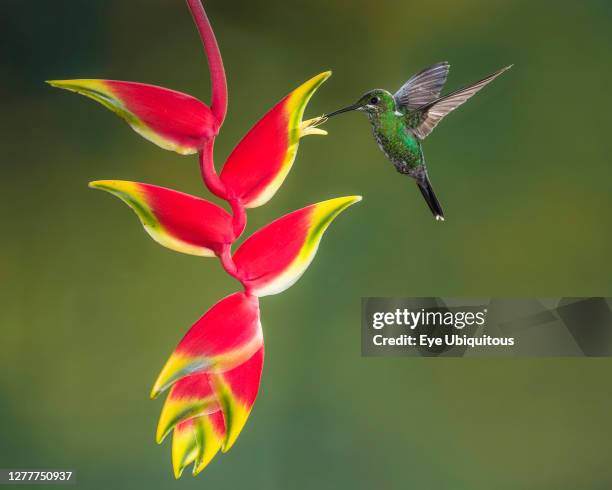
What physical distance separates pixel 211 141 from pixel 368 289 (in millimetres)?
536

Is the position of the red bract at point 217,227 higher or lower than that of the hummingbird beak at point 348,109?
lower

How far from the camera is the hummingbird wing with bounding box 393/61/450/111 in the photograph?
169 cm

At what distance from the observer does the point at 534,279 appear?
1709 millimetres

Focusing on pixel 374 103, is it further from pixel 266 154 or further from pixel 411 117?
pixel 266 154

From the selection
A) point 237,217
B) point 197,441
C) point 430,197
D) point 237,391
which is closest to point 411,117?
point 430,197

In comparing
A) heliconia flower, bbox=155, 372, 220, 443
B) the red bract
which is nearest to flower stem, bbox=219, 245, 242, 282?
the red bract

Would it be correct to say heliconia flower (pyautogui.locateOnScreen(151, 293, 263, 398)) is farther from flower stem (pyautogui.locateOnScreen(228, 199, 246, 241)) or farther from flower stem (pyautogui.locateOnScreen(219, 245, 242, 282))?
flower stem (pyautogui.locateOnScreen(228, 199, 246, 241))

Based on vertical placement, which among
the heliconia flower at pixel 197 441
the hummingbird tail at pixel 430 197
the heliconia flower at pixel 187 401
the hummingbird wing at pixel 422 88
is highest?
the hummingbird wing at pixel 422 88

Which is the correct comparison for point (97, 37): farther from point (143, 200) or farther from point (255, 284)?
point (255, 284)

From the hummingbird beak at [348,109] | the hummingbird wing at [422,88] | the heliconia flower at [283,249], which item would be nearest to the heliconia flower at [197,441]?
the heliconia flower at [283,249]

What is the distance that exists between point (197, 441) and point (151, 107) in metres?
0.81

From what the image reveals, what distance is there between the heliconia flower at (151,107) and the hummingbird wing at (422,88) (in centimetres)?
49

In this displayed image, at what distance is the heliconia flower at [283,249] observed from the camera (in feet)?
5.49

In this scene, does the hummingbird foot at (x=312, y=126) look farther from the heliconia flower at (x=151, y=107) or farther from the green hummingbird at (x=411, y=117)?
the heliconia flower at (x=151, y=107)
